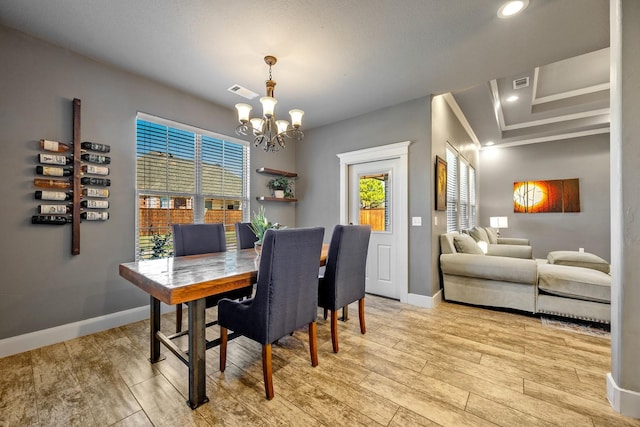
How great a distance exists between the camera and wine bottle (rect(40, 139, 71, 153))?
2.31 m

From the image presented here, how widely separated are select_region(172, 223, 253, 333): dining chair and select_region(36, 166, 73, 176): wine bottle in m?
1.03

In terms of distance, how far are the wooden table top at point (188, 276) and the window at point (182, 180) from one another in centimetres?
117

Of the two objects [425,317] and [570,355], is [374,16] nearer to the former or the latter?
[425,317]

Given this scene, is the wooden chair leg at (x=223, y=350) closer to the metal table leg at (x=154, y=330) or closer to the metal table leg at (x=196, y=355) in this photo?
the metal table leg at (x=196, y=355)

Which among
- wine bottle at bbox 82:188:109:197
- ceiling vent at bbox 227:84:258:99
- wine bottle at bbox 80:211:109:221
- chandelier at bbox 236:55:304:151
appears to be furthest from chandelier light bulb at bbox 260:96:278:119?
wine bottle at bbox 80:211:109:221

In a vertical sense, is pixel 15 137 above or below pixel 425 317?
above

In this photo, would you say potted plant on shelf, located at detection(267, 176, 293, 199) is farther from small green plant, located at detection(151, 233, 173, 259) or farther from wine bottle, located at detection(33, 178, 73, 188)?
wine bottle, located at detection(33, 178, 73, 188)

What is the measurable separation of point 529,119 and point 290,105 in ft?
16.5

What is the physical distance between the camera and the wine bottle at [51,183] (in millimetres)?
2285

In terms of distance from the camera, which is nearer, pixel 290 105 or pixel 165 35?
pixel 165 35

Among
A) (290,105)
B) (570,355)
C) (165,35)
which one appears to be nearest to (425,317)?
(570,355)

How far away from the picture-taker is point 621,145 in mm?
1552

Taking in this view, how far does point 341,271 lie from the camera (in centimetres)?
228

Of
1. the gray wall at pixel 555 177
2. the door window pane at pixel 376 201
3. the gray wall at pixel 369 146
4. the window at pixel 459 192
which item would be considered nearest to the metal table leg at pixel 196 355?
the gray wall at pixel 369 146
